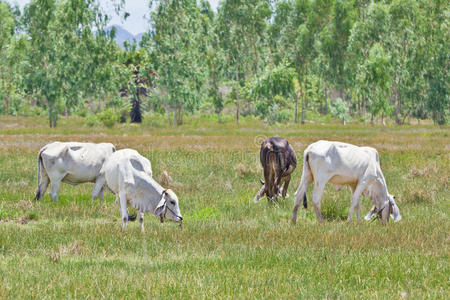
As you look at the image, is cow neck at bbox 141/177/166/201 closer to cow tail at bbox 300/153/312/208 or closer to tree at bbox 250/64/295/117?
cow tail at bbox 300/153/312/208

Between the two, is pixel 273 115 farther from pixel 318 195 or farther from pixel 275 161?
pixel 318 195

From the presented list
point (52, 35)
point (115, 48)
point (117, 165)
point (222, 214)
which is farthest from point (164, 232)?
point (115, 48)

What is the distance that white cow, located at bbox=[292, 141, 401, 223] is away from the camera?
35.2 ft

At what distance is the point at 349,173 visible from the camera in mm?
10820

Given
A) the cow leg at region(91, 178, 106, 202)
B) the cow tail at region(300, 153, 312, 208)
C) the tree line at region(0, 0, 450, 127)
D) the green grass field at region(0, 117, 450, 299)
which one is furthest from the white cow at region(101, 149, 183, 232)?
the tree line at region(0, 0, 450, 127)

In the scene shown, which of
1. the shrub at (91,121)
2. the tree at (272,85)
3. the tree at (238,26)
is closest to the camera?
the tree at (272,85)

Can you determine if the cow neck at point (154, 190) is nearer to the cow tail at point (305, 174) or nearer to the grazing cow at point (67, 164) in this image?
the cow tail at point (305, 174)

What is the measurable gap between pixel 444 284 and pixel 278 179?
23.0 feet

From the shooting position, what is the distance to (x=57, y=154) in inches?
525

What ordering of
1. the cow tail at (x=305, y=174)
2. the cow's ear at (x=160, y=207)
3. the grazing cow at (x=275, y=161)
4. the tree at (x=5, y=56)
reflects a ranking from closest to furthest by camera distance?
1. the cow's ear at (x=160, y=207)
2. the cow tail at (x=305, y=174)
3. the grazing cow at (x=275, y=161)
4. the tree at (x=5, y=56)

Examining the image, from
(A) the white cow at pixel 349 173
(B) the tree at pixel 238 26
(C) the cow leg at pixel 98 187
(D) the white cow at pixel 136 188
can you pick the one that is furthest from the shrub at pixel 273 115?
(D) the white cow at pixel 136 188

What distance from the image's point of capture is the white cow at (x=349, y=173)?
10.7 meters

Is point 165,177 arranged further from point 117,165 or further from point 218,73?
point 218,73

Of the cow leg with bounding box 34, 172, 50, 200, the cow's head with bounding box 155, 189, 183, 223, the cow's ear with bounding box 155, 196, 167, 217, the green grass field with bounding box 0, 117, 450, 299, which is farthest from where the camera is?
the cow leg with bounding box 34, 172, 50, 200
